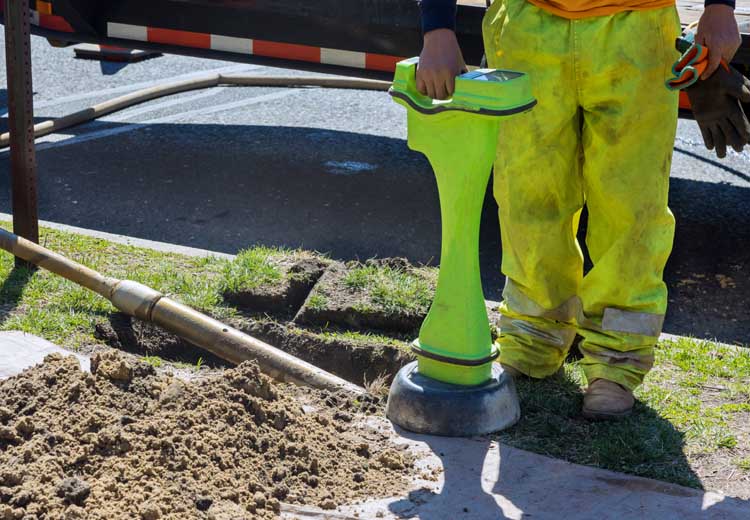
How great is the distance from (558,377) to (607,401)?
33 cm

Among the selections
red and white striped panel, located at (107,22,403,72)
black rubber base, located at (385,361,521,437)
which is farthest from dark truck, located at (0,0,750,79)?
black rubber base, located at (385,361,521,437)

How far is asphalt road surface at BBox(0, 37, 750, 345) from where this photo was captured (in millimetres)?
4848

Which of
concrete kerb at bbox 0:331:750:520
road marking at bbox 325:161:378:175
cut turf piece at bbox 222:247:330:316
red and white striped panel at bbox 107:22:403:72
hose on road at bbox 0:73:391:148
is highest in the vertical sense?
red and white striped panel at bbox 107:22:403:72

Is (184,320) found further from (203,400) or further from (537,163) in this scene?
(537,163)

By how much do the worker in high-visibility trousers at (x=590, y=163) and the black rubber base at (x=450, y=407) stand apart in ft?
1.03

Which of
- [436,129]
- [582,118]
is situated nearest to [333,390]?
[436,129]

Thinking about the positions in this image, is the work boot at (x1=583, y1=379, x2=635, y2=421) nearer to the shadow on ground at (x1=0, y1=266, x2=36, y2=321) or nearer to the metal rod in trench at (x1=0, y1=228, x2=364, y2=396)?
the metal rod in trench at (x1=0, y1=228, x2=364, y2=396)

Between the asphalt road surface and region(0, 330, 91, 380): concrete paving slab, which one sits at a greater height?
region(0, 330, 91, 380): concrete paving slab

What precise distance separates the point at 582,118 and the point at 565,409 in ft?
2.97

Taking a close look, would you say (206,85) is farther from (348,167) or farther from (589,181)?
(589,181)

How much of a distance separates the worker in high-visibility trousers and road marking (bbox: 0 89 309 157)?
4.05m

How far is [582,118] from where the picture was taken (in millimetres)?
3211

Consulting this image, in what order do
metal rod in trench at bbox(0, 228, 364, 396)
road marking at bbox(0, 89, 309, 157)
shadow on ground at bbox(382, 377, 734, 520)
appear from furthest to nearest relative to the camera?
road marking at bbox(0, 89, 309, 157), metal rod in trench at bbox(0, 228, 364, 396), shadow on ground at bbox(382, 377, 734, 520)

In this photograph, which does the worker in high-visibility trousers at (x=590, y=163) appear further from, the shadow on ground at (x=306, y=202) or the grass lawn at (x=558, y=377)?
the shadow on ground at (x=306, y=202)
